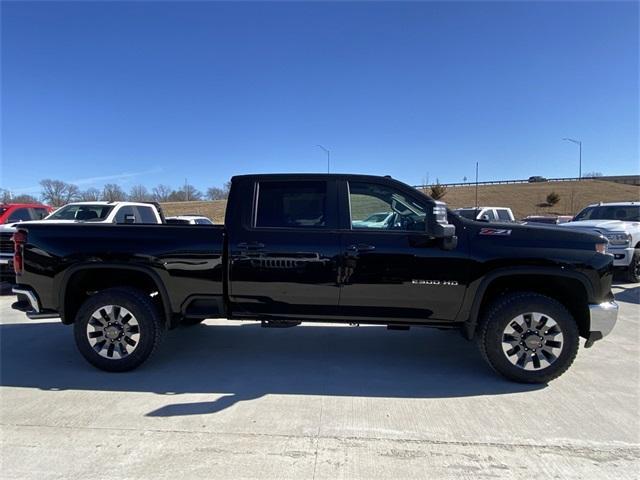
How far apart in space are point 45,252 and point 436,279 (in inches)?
152

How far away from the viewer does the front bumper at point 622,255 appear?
398 inches

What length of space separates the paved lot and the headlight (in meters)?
5.37

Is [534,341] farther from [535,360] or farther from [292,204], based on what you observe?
[292,204]

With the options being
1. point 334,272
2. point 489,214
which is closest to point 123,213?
point 334,272

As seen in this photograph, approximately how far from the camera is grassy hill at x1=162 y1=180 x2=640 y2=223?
66.0 metres

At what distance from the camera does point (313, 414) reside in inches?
147

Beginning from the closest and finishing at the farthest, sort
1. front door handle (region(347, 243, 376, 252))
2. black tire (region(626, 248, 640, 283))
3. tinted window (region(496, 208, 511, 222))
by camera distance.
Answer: front door handle (region(347, 243, 376, 252)) < black tire (region(626, 248, 640, 283)) < tinted window (region(496, 208, 511, 222))

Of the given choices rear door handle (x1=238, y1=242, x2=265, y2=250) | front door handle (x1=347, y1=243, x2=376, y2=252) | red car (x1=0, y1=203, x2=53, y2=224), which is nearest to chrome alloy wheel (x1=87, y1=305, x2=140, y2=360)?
rear door handle (x1=238, y1=242, x2=265, y2=250)

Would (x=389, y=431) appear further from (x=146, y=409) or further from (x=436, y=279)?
(x=146, y=409)

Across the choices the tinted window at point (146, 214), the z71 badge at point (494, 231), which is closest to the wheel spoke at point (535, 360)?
the z71 badge at point (494, 231)

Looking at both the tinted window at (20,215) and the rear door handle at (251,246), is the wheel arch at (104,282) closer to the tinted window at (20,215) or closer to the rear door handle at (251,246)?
the rear door handle at (251,246)

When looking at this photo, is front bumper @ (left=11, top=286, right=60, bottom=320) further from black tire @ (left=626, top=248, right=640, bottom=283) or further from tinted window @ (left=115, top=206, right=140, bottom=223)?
black tire @ (left=626, top=248, right=640, bottom=283)

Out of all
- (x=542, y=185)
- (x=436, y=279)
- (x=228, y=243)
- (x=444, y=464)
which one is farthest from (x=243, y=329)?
(x=542, y=185)

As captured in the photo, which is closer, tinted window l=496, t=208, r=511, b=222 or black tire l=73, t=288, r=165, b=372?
black tire l=73, t=288, r=165, b=372
